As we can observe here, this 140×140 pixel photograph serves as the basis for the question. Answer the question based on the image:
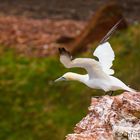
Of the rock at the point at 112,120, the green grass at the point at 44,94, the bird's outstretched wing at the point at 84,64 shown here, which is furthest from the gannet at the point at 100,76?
the green grass at the point at 44,94

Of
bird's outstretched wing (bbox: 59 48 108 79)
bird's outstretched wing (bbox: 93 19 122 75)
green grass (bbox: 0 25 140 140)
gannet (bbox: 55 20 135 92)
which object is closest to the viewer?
bird's outstretched wing (bbox: 59 48 108 79)

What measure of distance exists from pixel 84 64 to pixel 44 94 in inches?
227

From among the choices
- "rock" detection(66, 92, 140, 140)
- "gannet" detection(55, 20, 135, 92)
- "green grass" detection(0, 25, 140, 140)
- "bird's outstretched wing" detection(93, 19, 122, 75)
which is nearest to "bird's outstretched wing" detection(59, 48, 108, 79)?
"gannet" detection(55, 20, 135, 92)

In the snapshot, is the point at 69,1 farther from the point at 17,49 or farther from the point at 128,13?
the point at 17,49

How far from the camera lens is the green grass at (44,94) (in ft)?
36.0

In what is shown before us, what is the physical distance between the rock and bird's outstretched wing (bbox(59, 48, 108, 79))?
393mm

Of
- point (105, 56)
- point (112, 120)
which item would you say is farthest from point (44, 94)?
Result: point (112, 120)

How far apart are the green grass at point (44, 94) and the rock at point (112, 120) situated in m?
5.53

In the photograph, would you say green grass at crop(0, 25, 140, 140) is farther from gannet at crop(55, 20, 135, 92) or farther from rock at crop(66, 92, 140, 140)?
A: rock at crop(66, 92, 140, 140)

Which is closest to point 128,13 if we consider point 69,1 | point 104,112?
point 69,1

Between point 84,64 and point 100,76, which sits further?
point 100,76

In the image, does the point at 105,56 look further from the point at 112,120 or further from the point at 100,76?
the point at 112,120

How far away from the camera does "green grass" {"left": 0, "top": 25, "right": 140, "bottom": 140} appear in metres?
→ 11.0

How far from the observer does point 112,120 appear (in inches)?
195
